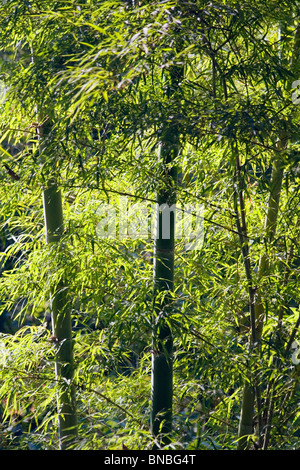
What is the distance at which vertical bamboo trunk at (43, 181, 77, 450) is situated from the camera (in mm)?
2670

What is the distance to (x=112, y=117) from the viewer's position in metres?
2.16

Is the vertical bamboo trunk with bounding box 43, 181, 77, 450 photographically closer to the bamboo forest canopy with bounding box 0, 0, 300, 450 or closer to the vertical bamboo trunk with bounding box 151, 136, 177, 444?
the bamboo forest canopy with bounding box 0, 0, 300, 450

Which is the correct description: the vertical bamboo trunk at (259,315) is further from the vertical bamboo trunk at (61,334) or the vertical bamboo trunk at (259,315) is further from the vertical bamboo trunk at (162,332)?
the vertical bamboo trunk at (61,334)

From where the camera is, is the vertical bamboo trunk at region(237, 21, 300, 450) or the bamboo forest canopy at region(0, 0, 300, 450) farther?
the vertical bamboo trunk at region(237, 21, 300, 450)

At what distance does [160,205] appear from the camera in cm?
246

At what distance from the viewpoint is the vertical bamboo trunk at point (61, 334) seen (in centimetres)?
267

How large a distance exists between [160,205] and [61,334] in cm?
84

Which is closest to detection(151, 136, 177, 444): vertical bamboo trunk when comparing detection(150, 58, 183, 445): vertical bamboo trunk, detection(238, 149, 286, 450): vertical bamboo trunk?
detection(150, 58, 183, 445): vertical bamboo trunk

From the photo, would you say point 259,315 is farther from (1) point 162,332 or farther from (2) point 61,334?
(2) point 61,334

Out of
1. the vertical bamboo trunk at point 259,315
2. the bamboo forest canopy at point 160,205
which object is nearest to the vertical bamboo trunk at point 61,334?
the bamboo forest canopy at point 160,205

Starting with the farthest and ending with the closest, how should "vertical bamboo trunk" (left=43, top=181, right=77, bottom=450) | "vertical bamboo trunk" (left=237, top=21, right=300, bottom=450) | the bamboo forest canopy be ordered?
"vertical bamboo trunk" (left=43, top=181, right=77, bottom=450), "vertical bamboo trunk" (left=237, top=21, right=300, bottom=450), the bamboo forest canopy

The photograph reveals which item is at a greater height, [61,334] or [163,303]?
[163,303]

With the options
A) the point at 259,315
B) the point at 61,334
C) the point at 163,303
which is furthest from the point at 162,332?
the point at 61,334
